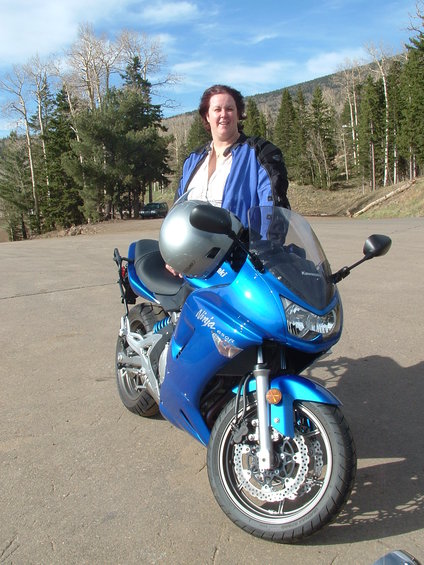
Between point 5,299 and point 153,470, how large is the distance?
5.70m

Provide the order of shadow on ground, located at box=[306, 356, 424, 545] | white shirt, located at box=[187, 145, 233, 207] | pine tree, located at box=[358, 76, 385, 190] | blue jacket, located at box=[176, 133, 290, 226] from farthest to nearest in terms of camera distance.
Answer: pine tree, located at box=[358, 76, 385, 190] → white shirt, located at box=[187, 145, 233, 207] → blue jacket, located at box=[176, 133, 290, 226] → shadow on ground, located at box=[306, 356, 424, 545]

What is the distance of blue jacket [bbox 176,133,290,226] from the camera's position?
10.7 feet

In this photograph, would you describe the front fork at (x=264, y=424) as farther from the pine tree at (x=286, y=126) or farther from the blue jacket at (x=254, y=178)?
the pine tree at (x=286, y=126)

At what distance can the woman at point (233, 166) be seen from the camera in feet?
10.8

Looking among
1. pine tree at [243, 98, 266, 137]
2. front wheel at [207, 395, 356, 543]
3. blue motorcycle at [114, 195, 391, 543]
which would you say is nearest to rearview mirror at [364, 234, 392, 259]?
blue motorcycle at [114, 195, 391, 543]

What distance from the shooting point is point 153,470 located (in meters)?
3.03

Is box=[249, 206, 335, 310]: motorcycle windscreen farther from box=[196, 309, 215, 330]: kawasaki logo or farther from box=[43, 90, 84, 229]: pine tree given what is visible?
box=[43, 90, 84, 229]: pine tree

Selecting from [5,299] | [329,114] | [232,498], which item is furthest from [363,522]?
[329,114]

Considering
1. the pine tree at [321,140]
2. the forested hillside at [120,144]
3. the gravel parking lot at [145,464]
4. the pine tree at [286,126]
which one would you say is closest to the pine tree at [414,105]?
the forested hillside at [120,144]

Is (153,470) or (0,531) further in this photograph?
(153,470)

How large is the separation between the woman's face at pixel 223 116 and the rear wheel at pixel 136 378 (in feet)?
4.56

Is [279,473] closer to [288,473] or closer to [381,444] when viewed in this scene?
[288,473]

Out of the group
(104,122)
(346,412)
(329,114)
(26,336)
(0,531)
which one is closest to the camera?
(0,531)

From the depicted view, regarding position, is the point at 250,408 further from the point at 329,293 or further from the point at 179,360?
the point at 329,293
